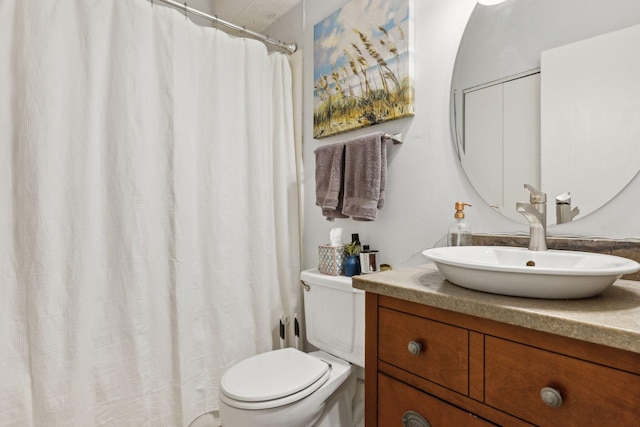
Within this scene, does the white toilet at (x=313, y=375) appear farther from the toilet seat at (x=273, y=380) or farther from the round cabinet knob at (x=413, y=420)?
the round cabinet knob at (x=413, y=420)

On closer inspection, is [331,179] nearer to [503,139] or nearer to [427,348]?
[503,139]

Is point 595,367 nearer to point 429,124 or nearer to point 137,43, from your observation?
point 429,124

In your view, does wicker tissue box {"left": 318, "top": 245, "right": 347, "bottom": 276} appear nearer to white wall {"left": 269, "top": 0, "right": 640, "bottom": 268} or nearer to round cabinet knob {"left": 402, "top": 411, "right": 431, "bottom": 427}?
white wall {"left": 269, "top": 0, "right": 640, "bottom": 268}

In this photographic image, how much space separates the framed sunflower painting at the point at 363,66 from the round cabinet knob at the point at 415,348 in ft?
3.07

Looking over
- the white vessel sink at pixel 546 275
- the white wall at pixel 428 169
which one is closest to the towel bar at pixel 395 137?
the white wall at pixel 428 169

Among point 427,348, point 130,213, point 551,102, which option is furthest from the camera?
point 130,213

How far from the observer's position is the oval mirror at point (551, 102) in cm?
90

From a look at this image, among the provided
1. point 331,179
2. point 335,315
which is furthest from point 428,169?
point 335,315

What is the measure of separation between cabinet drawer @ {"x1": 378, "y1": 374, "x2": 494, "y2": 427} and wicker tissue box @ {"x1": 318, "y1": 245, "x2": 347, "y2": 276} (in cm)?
67

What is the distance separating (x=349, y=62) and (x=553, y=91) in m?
0.90

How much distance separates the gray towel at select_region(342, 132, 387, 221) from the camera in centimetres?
135

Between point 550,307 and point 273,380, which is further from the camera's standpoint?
point 273,380

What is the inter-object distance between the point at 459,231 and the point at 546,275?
564mm

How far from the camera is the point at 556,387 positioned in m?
0.56
